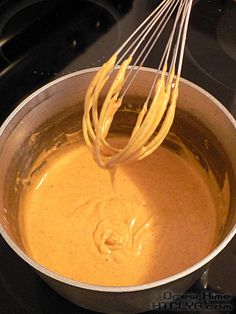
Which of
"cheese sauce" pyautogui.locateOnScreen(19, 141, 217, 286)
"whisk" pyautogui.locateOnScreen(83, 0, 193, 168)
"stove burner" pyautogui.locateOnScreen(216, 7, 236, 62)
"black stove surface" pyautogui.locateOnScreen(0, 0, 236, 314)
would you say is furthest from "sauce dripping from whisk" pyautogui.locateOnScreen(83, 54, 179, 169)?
"stove burner" pyautogui.locateOnScreen(216, 7, 236, 62)

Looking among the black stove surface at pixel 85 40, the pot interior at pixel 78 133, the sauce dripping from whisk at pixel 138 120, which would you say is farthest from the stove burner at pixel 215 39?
the sauce dripping from whisk at pixel 138 120

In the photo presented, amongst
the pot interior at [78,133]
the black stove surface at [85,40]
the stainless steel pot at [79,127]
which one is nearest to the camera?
the stainless steel pot at [79,127]

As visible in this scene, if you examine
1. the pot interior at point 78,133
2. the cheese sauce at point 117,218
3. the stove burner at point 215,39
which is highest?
the stove burner at point 215,39

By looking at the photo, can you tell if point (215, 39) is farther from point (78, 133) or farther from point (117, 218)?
point (117, 218)

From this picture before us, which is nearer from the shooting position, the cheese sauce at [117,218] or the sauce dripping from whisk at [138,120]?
the sauce dripping from whisk at [138,120]

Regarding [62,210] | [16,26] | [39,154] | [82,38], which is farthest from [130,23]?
[62,210]

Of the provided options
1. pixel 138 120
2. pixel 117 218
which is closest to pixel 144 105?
pixel 138 120

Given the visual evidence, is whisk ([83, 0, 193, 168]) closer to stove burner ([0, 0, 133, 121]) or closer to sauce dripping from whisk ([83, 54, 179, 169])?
sauce dripping from whisk ([83, 54, 179, 169])

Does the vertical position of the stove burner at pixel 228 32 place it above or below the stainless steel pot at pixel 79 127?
above

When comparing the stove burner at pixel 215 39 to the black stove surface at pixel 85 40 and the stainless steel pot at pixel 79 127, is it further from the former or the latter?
the stainless steel pot at pixel 79 127
